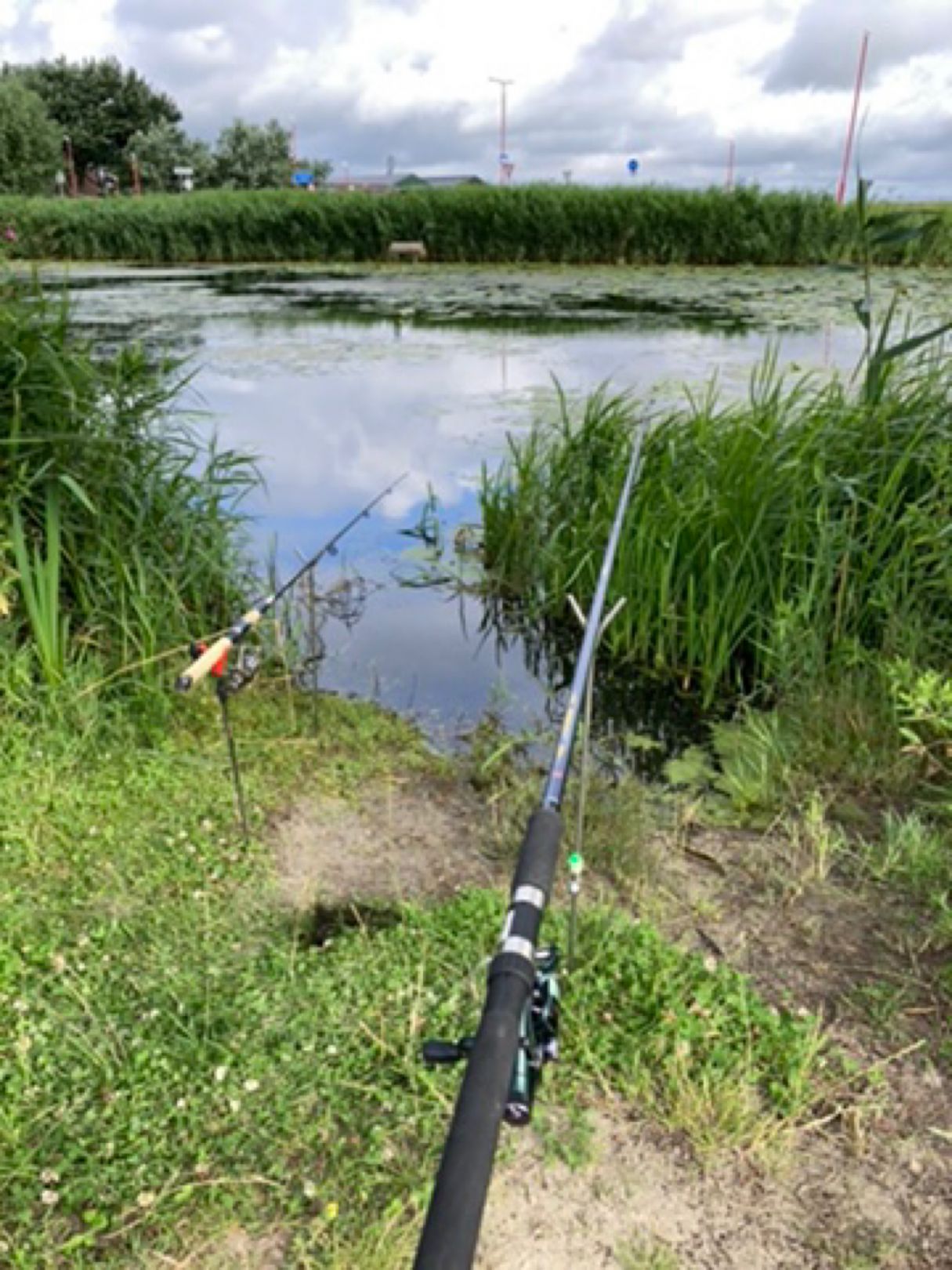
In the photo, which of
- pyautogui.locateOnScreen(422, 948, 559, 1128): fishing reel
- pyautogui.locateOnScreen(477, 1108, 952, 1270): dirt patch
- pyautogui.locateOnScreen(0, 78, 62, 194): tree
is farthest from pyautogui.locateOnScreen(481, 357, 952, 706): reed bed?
pyautogui.locateOnScreen(0, 78, 62, 194): tree

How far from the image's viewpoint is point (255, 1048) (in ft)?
5.86

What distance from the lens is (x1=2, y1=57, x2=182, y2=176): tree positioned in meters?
50.6

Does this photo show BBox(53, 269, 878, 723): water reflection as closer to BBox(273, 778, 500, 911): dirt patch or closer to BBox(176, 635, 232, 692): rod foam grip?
BBox(273, 778, 500, 911): dirt patch

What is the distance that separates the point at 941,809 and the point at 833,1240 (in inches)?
57.2

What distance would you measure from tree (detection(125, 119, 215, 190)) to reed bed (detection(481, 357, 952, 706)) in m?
43.8

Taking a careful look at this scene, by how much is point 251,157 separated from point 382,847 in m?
45.6

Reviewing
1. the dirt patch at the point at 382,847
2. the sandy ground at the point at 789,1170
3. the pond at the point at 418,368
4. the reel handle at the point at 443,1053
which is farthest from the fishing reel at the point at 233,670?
the reel handle at the point at 443,1053

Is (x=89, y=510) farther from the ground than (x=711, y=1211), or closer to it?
farther from the ground

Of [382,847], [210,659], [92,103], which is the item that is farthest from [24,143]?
[210,659]

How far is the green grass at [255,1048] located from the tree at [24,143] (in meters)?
34.3

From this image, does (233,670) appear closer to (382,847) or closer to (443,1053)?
(382,847)

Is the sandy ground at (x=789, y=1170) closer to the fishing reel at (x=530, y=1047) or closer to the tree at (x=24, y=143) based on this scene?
the fishing reel at (x=530, y=1047)

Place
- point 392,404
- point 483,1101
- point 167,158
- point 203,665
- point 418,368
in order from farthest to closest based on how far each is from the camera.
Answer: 1. point 167,158
2. point 418,368
3. point 392,404
4. point 203,665
5. point 483,1101

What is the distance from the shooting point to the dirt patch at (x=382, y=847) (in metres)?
2.44
